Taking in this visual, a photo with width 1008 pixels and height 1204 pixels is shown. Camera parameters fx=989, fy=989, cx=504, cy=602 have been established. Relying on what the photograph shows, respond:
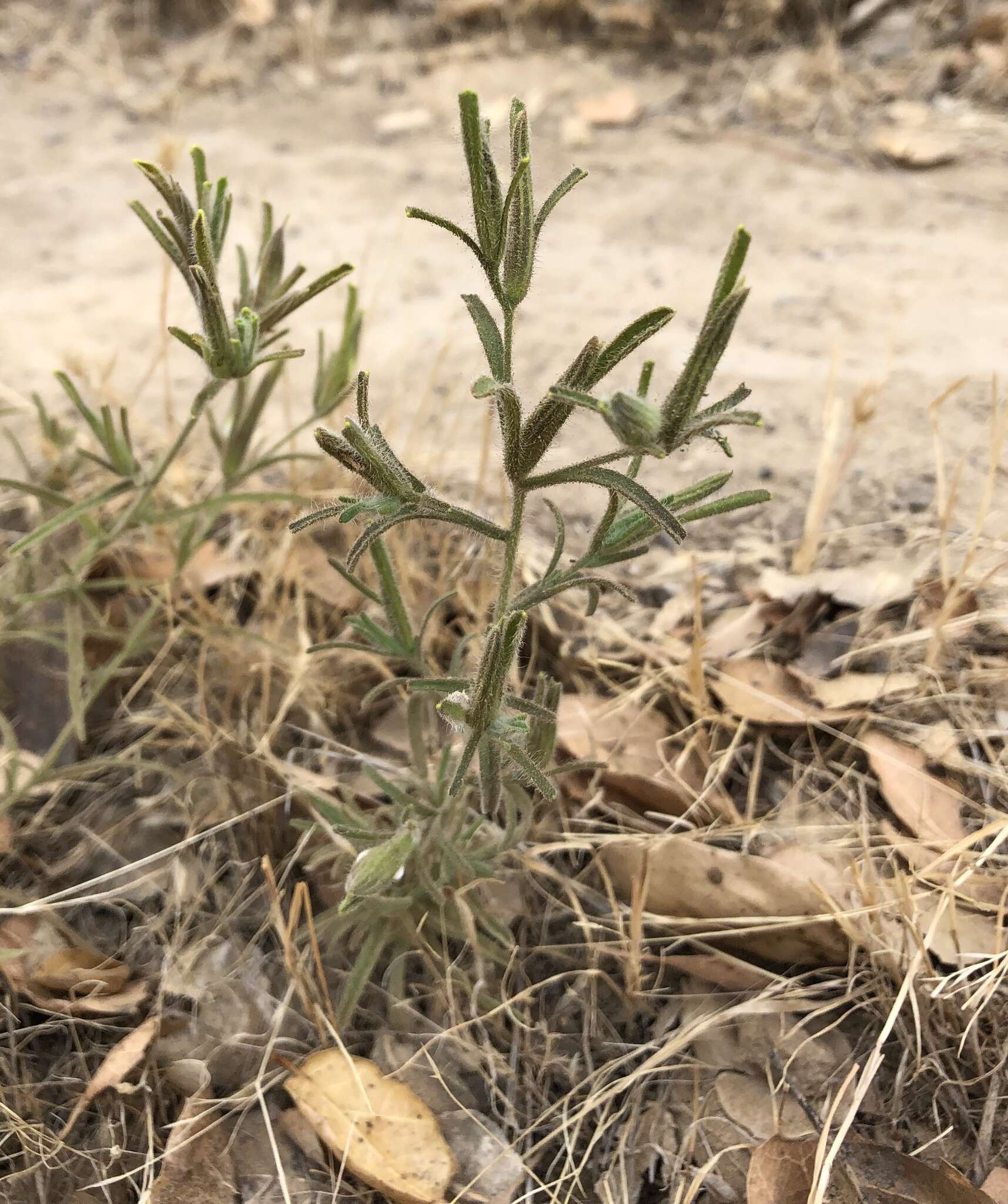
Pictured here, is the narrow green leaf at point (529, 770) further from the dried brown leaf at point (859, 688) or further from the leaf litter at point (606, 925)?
the dried brown leaf at point (859, 688)

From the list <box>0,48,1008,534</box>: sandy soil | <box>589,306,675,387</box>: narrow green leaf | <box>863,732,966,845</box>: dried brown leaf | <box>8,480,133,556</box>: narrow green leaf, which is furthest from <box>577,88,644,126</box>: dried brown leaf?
<box>589,306,675,387</box>: narrow green leaf

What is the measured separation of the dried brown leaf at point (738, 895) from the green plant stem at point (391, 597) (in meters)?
0.49

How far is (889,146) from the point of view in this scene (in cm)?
353

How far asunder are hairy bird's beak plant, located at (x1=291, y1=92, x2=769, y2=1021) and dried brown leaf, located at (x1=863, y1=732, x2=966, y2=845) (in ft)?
1.83

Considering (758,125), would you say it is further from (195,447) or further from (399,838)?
(399,838)

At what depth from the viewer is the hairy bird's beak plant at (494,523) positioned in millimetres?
1079

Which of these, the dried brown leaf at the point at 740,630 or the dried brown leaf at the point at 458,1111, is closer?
the dried brown leaf at the point at 458,1111

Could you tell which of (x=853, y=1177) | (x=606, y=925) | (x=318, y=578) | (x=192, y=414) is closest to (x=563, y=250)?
(x=318, y=578)

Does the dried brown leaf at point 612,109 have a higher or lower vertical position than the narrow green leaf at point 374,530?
higher

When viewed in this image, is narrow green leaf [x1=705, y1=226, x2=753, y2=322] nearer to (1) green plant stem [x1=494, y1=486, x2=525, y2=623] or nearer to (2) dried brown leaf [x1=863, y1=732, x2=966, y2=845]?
(1) green plant stem [x1=494, y1=486, x2=525, y2=623]

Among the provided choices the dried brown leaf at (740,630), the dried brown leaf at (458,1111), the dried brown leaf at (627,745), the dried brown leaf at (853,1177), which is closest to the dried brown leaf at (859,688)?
the dried brown leaf at (740,630)

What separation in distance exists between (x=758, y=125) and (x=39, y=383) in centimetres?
279

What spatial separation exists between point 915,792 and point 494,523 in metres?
0.85

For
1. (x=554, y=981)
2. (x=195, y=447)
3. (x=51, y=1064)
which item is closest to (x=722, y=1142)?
(x=554, y=981)
